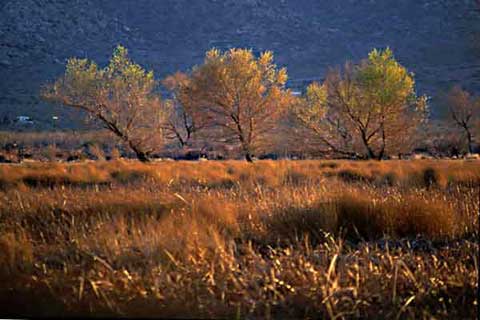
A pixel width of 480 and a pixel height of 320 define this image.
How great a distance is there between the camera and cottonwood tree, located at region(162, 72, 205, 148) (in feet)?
98.8

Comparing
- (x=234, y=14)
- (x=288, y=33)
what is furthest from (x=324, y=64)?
(x=234, y=14)

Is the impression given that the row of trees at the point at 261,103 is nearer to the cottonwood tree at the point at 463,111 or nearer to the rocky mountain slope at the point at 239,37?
the cottonwood tree at the point at 463,111

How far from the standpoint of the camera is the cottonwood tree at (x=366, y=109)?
2662 cm

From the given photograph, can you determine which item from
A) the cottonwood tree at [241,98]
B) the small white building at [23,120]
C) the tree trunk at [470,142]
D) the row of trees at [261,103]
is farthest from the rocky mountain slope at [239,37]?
the cottonwood tree at [241,98]

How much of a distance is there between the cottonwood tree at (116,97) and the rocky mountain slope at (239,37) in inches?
891

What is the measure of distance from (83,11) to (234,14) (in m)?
21.8

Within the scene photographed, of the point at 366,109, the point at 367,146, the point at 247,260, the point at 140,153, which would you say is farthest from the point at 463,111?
the point at 247,260

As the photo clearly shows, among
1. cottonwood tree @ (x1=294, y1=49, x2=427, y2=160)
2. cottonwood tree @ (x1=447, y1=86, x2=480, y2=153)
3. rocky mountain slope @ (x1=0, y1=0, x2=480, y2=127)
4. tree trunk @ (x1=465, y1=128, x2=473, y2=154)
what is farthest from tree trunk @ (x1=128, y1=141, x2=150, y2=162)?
cottonwood tree @ (x1=447, y1=86, x2=480, y2=153)

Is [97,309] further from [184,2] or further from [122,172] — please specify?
[184,2]

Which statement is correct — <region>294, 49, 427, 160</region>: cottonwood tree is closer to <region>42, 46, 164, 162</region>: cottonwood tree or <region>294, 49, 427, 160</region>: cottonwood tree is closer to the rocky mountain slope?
<region>42, 46, 164, 162</region>: cottonwood tree

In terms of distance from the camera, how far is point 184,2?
70.4 m

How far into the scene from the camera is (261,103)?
2741 centimetres

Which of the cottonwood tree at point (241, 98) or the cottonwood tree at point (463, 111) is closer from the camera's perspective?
the cottonwood tree at point (241, 98)

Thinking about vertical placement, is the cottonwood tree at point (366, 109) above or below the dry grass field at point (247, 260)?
above
